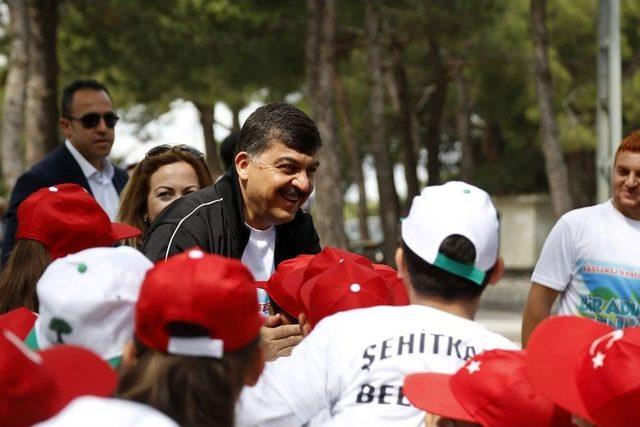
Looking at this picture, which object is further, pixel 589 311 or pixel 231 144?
pixel 231 144

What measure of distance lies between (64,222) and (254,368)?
157 centimetres

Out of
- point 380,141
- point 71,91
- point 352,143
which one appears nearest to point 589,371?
point 71,91

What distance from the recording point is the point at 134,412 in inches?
78.3

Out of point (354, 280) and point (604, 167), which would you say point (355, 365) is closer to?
point (354, 280)

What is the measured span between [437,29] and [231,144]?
1417 centimetres

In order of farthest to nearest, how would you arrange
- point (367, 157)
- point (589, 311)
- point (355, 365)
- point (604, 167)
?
1. point (367, 157)
2. point (604, 167)
3. point (589, 311)
4. point (355, 365)

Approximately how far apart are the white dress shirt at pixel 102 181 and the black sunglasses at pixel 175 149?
817 millimetres

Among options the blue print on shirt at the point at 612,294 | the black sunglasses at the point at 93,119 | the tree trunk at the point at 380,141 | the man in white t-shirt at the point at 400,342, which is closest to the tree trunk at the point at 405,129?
the tree trunk at the point at 380,141

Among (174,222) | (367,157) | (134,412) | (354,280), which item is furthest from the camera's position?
(367,157)

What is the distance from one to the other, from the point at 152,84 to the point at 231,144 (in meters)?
12.7

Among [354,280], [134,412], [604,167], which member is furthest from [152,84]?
[134,412]

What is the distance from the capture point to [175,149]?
5582 mm

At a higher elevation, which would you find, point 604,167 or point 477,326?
point 477,326

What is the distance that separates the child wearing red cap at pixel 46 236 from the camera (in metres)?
3.81
